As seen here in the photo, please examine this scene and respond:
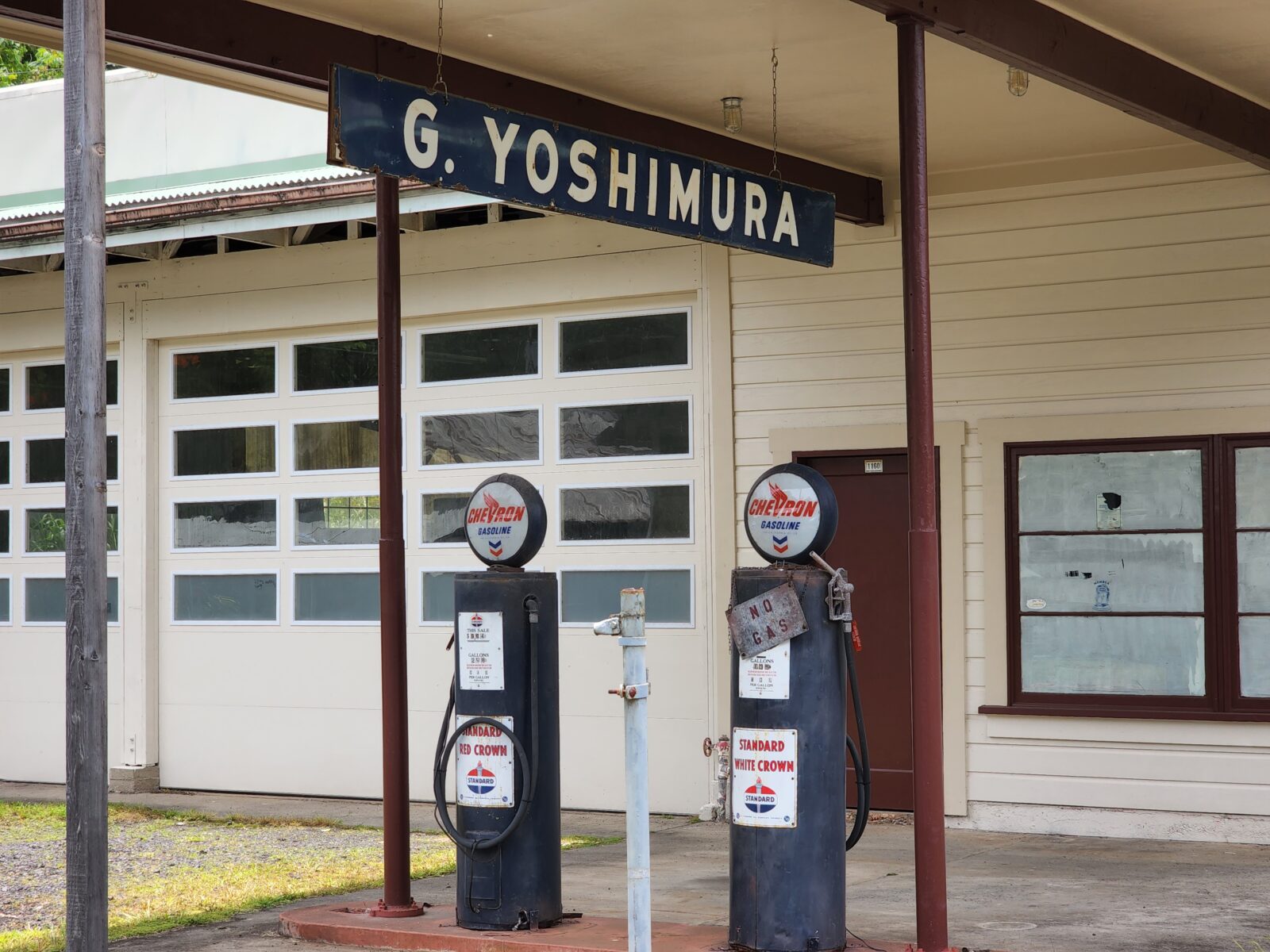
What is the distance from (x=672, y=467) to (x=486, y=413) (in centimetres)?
153

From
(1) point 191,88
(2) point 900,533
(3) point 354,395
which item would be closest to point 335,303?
(3) point 354,395

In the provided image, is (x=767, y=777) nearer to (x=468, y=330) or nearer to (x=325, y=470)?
(x=468, y=330)

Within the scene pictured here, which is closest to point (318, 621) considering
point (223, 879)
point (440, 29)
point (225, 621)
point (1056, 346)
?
point (225, 621)

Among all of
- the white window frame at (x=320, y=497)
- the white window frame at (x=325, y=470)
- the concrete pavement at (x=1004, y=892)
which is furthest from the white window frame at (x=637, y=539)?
the concrete pavement at (x=1004, y=892)

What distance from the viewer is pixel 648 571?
35.6ft

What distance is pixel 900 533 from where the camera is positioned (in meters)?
10.2

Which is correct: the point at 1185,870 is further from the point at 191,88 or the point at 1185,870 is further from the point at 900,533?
the point at 191,88

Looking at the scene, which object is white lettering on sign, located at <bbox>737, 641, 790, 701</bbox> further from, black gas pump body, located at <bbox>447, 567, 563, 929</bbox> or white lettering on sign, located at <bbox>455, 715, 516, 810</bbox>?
white lettering on sign, located at <bbox>455, 715, 516, 810</bbox>

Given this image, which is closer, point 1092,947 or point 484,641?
point 1092,947

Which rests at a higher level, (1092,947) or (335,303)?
(335,303)

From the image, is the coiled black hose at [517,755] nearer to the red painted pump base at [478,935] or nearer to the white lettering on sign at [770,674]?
the red painted pump base at [478,935]

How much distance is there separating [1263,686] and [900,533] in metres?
2.32

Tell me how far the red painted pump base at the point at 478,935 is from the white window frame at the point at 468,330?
488cm

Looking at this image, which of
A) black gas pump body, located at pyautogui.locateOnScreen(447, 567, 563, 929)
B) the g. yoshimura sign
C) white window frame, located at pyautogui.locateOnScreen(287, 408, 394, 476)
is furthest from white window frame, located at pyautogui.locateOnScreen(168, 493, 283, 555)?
the g. yoshimura sign
